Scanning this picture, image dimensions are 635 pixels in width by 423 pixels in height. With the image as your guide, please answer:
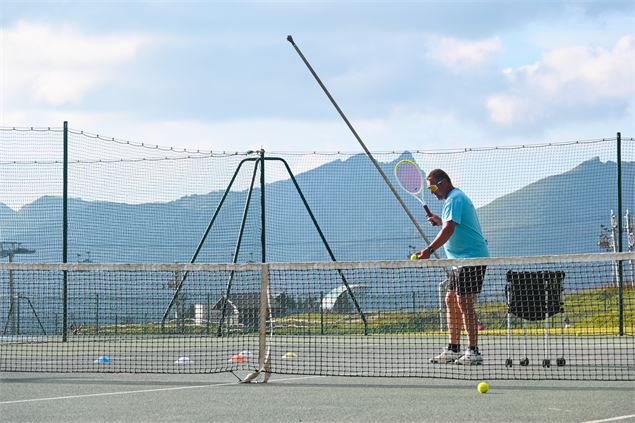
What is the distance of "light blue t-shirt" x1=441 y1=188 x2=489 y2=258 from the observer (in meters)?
10.9

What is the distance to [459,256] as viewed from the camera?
1089cm

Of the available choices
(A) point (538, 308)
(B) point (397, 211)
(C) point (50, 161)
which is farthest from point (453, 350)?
(B) point (397, 211)

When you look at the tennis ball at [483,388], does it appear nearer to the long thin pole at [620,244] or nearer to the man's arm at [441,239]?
the man's arm at [441,239]

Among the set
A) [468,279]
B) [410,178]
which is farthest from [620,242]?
[468,279]

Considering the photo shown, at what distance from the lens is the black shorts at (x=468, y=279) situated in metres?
10.4

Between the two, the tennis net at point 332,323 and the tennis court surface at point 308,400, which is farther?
the tennis net at point 332,323

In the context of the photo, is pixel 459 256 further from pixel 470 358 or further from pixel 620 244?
pixel 620 244

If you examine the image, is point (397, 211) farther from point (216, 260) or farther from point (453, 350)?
point (453, 350)

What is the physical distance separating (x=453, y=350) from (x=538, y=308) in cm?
101

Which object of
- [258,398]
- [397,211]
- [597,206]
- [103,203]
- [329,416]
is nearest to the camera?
[329,416]

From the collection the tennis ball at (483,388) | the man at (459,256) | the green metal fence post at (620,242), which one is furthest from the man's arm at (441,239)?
the green metal fence post at (620,242)

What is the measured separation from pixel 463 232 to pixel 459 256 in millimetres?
238

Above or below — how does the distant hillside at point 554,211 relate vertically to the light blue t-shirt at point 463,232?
above

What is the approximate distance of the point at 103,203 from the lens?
2039cm
